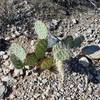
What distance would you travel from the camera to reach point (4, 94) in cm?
358

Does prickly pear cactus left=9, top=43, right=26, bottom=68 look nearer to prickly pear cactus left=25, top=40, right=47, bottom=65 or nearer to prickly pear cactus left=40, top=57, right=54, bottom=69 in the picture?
prickly pear cactus left=25, top=40, right=47, bottom=65

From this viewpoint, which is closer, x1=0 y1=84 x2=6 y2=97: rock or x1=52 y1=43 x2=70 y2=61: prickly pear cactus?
x1=52 y1=43 x2=70 y2=61: prickly pear cactus

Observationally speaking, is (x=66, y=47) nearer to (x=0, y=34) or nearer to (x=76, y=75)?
(x=76, y=75)

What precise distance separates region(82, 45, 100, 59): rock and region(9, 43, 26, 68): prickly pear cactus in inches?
26.1

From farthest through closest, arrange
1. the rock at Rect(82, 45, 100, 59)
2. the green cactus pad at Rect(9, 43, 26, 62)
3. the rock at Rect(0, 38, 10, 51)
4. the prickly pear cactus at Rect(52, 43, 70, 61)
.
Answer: the rock at Rect(0, 38, 10, 51) < the rock at Rect(82, 45, 100, 59) < the green cactus pad at Rect(9, 43, 26, 62) < the prickly pear cactus at Rect(52, 43, 70, 61)

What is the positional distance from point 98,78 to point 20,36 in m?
0.93

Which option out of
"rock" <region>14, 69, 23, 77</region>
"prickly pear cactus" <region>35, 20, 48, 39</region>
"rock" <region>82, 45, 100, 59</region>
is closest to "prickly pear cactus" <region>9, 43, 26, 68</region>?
"rock" <region>14, 69, 23, 77</region>

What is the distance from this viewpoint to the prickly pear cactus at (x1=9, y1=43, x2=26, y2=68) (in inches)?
138

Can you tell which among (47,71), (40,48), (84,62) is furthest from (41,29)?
(84,62)

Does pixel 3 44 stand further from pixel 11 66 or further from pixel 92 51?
pixel 92 51

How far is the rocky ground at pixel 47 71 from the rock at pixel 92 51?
0.01 metres

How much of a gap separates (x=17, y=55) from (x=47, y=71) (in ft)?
1.08

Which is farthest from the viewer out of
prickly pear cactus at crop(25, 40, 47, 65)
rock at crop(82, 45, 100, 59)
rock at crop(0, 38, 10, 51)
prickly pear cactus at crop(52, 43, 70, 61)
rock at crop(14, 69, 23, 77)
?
rock at crop(0, 38, 10, 51)

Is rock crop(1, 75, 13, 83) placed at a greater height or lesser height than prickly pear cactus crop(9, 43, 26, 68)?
lesser
